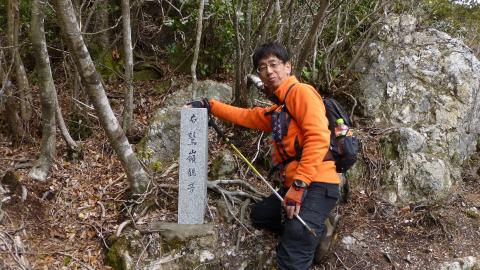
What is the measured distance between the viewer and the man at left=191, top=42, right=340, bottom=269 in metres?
3.63

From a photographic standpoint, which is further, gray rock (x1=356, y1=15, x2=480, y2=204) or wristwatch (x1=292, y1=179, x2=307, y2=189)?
gray rock (x1=356, y1=15, x2=480, y2=204)

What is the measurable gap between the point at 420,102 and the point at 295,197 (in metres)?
4.00

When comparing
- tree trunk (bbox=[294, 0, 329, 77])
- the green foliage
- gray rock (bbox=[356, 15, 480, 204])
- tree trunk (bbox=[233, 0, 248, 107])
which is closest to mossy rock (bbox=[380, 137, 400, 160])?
gray rock (bbox=[356, 15, 480, 204])

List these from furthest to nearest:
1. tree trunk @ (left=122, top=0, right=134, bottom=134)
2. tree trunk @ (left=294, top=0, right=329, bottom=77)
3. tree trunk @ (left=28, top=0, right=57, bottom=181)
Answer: tree trunk @ (left=122, top=0, right=134, bottom=134)
tree trunk @ (left=28, top=0, right=57, bottom=181)
tree trunk @ (left=294, top=0, right=329, bottom=77)

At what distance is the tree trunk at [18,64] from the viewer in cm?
531

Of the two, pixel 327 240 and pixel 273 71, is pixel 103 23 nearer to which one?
pixel 273 71

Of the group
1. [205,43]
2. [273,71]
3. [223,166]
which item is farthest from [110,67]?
[273,71]

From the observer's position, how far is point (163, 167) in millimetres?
5660

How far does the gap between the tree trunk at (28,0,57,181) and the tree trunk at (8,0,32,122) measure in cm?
58

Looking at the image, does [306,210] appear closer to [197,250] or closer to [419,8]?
[197,250]

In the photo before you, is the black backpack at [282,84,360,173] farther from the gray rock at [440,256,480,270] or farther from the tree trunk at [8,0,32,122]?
the tree trunk at [8,0,32,122]

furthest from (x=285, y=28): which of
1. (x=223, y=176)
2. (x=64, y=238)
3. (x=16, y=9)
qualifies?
(x=64, y=238)

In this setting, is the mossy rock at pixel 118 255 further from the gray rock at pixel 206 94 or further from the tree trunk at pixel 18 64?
the gray rock at pixel 206 94

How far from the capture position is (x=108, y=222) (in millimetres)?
4621
